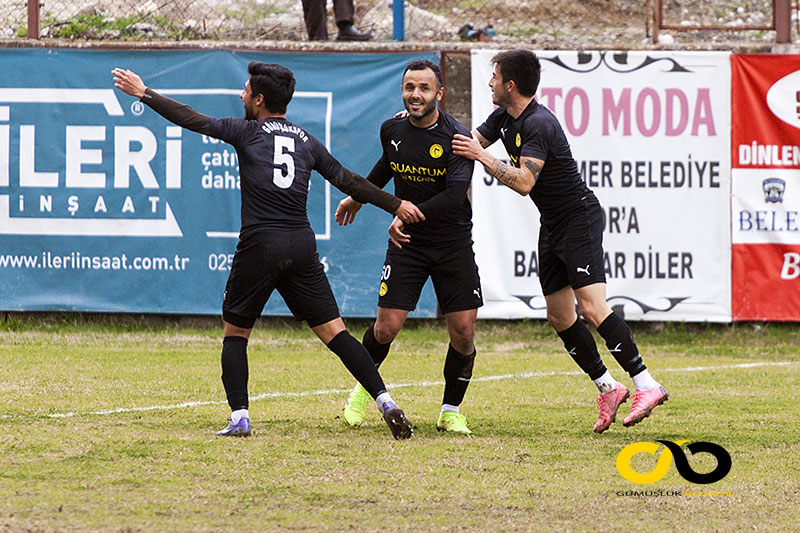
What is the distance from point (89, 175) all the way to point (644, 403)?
Result: 292 inches

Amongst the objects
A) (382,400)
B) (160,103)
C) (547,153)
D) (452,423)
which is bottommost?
(452,423)

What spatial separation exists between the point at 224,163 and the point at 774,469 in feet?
25.3

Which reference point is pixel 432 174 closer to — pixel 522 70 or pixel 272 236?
pixel 522 70

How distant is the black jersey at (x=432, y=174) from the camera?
6.63 meters

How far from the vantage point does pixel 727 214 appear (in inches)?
475

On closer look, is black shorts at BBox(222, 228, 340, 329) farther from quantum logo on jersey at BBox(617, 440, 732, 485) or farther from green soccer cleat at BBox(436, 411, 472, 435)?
quantum logo on jersey at BBox(617, 440, 732, 485)

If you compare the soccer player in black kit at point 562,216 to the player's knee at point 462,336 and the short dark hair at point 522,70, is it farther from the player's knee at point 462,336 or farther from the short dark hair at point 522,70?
the player's knee at point 462,336

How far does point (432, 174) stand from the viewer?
6.72m

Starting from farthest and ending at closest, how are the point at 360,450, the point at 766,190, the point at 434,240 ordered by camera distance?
the point at 766,190 < the point at 434,240 < the point at 360,450

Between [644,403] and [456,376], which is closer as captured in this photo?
[644,403]

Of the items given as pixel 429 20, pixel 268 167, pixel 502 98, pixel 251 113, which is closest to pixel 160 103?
pixel 251 113

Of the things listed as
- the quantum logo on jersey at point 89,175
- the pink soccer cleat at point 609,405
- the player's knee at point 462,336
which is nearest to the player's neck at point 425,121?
the player's knee at point 462,336

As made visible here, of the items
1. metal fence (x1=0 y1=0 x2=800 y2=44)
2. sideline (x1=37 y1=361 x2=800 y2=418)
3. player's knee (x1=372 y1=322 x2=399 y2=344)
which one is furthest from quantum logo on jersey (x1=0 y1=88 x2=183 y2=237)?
player's knee (x1=372 y1=322 x2=399 y2=344)

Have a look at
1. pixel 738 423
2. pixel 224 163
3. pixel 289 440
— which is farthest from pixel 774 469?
pixel 224 163
